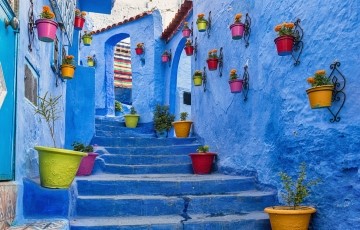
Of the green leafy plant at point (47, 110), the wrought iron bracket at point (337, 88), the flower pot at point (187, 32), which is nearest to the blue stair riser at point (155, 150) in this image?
the green leafy plant at point (47, 110)

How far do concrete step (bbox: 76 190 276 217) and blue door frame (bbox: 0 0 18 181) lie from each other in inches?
55.4

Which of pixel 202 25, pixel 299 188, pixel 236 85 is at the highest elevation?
pixel 202 25

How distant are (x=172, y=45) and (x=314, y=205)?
7.70m

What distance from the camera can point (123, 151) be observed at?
6820 millimetres

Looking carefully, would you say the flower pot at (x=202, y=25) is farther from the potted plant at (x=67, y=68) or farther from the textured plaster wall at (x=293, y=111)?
the potted plant at (x=67, y=68)

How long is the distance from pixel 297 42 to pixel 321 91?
97 centimetres

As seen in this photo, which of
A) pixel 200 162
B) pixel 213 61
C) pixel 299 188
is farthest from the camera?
pixel 213 61

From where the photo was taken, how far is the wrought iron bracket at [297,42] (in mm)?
4164

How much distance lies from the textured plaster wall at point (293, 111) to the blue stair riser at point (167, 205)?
17.9 inches

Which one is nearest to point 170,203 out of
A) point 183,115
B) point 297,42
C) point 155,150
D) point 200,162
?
point 200,162

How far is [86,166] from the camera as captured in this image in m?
5.48

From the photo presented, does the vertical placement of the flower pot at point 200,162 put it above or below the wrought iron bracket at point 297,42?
below

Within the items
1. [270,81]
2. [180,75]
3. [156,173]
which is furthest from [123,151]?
Answer: [180,75]

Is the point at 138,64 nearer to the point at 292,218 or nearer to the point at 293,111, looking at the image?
the point at 293,111
